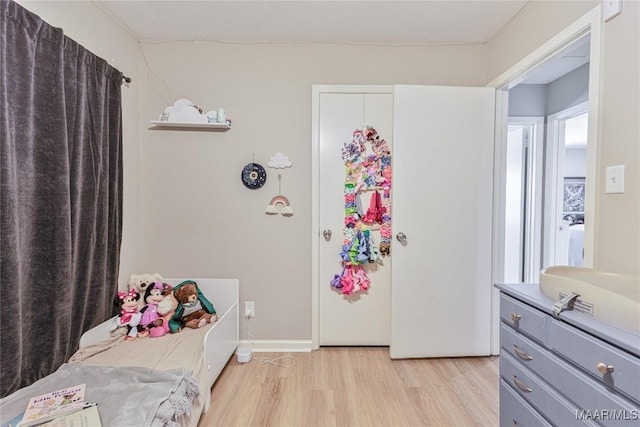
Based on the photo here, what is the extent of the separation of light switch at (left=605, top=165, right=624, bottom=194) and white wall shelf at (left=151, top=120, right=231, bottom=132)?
221cm

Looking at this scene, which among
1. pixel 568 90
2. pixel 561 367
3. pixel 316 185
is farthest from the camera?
pixel 568 90

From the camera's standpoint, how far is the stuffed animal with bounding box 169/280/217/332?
198 cm

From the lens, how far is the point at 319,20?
1.99 meters

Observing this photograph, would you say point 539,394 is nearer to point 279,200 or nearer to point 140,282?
point 279,200

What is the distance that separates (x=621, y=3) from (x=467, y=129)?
0.99 metres

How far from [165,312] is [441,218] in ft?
6.72

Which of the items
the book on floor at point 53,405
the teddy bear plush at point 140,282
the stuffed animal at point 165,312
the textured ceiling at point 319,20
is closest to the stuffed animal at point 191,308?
the stuffed animal at point 165,312

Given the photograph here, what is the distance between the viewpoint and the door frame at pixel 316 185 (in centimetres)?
226

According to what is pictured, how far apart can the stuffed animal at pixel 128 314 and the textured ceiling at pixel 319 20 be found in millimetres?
1870

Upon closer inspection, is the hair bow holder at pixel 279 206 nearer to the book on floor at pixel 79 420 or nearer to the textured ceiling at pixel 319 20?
the textured ceiling at pixel 319 20

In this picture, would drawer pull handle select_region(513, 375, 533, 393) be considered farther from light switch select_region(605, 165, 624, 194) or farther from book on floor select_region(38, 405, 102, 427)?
book on floor select_region(38, 405, 102, 427)

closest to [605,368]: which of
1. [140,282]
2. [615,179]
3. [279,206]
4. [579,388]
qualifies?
[579,388]

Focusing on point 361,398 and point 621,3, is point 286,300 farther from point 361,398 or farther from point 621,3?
point 621,3

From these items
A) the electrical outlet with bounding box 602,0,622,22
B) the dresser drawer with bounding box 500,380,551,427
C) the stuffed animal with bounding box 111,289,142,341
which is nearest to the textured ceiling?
the electrical outlet with bounding box 602,0,622,22
